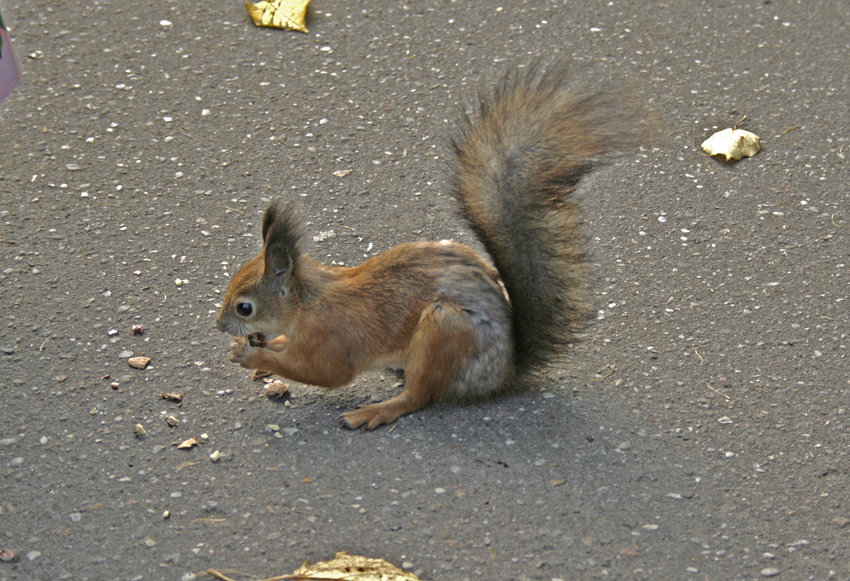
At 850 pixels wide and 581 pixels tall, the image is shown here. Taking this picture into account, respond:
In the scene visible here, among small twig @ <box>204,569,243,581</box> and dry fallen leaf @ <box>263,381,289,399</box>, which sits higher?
dry fallen leaf @ <box>263,381,289,399</box>

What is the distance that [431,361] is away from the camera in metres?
2.60

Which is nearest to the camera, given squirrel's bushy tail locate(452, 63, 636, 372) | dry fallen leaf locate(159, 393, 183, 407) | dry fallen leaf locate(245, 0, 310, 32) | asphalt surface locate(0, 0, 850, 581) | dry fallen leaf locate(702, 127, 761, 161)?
asphalt surface locate(0, 0, 850, 581)

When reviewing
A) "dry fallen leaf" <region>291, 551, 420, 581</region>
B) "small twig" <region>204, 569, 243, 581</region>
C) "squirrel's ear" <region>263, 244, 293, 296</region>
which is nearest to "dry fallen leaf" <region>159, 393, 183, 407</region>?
"squirrel's ear" <region>263, 244, 293, 296</region>

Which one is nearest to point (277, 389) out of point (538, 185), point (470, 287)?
point (470, 287)

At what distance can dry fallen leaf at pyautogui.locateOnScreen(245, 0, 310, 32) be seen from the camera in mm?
4492

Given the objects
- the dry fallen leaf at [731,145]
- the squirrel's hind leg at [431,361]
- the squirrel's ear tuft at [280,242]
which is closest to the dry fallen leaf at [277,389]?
the squirrel's hind leg at [431,361]

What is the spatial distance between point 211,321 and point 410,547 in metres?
1.12

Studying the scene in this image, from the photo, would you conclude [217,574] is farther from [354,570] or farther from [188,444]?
[188,444]

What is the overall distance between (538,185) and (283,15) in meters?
2.43

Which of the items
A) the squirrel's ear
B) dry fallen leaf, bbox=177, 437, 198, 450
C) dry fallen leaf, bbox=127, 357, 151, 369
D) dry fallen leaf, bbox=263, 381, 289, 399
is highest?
the squirrel's ear

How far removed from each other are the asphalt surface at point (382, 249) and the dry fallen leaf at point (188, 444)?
0.03m

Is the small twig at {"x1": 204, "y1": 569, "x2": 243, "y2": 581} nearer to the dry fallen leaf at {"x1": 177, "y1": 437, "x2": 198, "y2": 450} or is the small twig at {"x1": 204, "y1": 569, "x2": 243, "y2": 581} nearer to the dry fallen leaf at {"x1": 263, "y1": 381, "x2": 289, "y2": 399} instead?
the dry fallen leaf at {"x1": 177, "y1": 437, "x2": 198, "y2": 450}

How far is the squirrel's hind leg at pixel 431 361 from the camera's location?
8.46ft

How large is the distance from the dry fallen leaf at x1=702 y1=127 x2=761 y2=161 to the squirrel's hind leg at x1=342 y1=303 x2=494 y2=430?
1.71 meters
